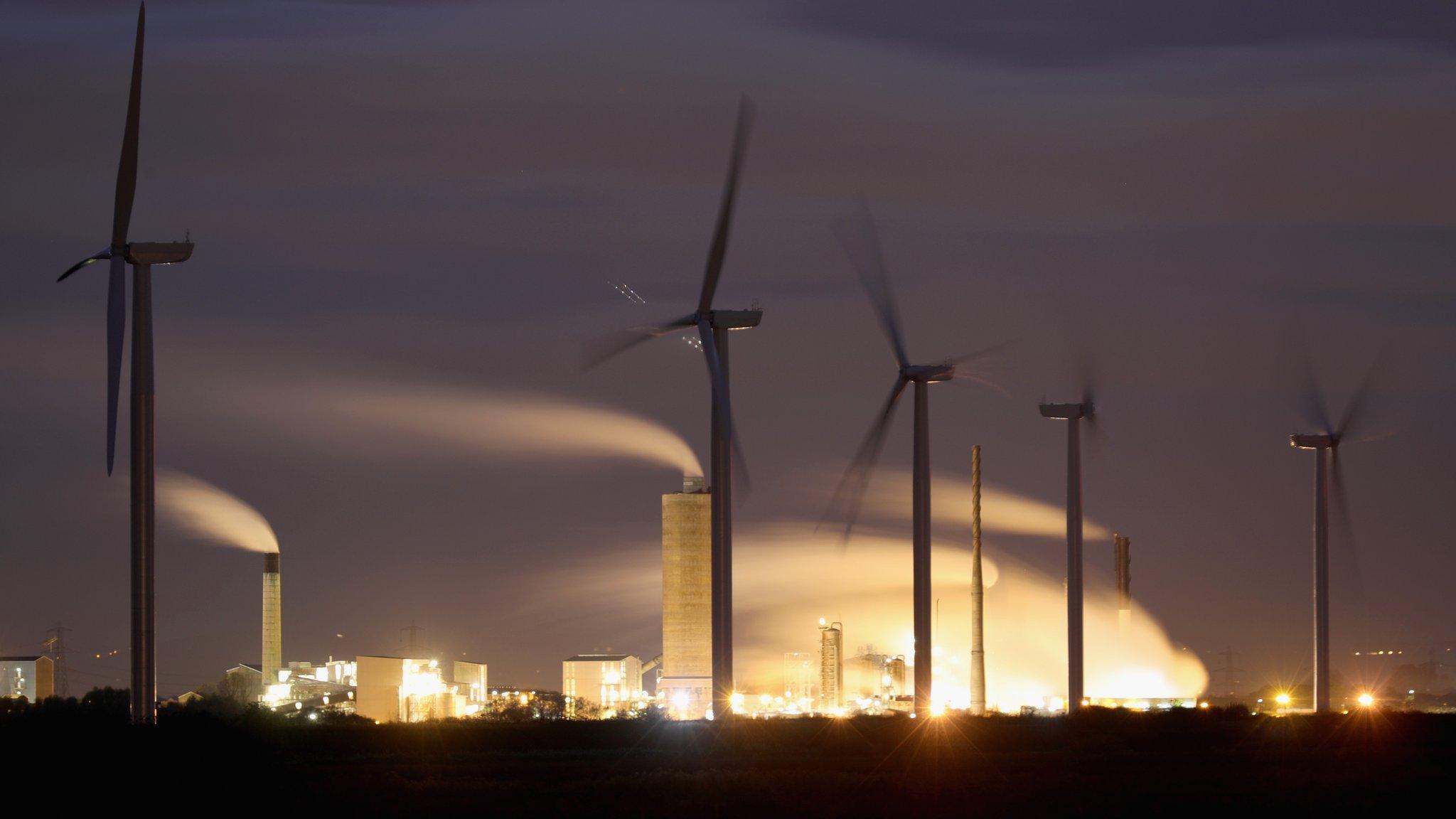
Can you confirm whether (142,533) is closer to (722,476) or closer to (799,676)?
(722,476)

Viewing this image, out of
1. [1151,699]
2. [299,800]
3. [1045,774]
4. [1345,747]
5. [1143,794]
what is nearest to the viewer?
[299,800]

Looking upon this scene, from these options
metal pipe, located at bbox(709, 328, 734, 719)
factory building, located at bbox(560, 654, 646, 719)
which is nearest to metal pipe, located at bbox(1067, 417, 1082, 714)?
metal pipe, located at bbox(709, 328, 734, 719)

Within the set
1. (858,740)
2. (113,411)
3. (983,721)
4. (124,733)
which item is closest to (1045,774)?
(858,740)

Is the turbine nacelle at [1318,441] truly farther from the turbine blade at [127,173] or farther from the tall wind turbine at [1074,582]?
the turbine blade at [127,173]

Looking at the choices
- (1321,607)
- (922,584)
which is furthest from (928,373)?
(1321,607)

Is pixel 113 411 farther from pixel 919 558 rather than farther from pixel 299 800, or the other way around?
pixel 919 558

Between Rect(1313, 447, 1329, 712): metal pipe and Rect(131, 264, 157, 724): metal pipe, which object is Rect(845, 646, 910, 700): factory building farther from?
Rect(131, 264, 157, 724): metal pipe
